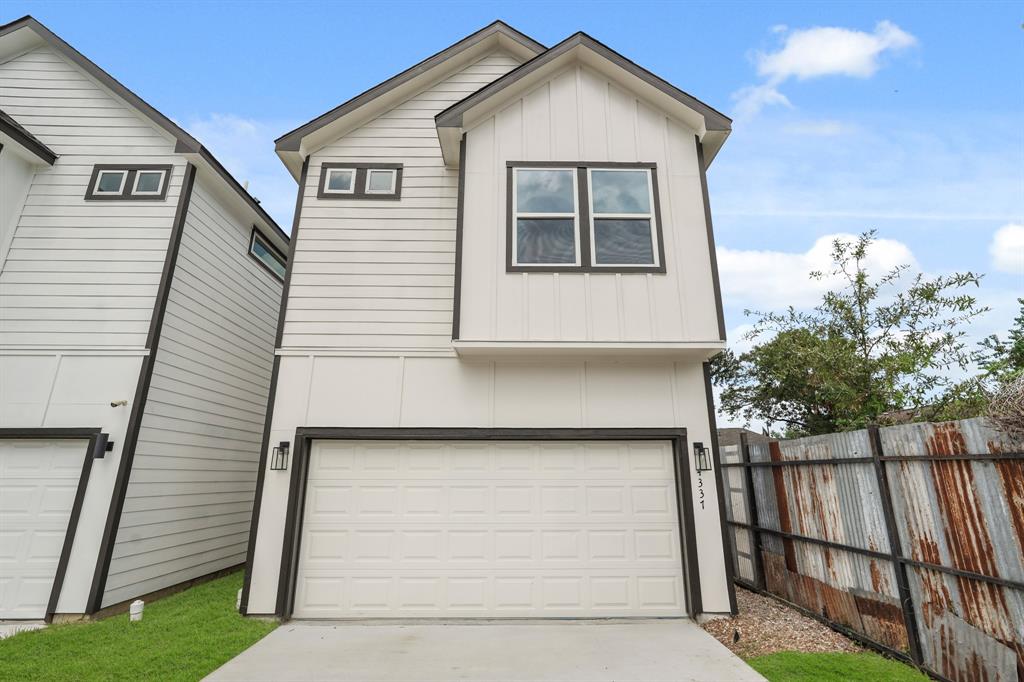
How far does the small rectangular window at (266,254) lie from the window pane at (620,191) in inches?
233

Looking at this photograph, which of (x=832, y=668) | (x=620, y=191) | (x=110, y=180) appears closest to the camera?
(x=832, y=668)

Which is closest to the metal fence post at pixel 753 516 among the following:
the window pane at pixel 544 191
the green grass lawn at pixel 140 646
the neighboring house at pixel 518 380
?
the neighboring house at pixel 518 380

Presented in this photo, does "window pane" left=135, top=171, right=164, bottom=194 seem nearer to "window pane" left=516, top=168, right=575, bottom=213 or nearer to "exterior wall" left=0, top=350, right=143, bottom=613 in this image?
"exterior wall" left=0, top=350, right=143, bottom=613

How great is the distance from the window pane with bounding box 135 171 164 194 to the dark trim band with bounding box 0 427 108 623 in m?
3.52

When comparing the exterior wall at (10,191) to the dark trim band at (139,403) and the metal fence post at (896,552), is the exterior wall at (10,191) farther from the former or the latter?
the metal fence post at (896,552)

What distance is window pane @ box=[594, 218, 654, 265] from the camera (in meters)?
6.02

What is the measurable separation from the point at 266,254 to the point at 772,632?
9974 millimetres

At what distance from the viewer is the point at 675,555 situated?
5.55 m

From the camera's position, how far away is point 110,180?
22.7ft

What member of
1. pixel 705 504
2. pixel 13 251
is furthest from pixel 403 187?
pixel 705 504

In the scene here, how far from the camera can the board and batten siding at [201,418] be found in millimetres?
6035

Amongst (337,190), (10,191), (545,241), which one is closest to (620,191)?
(545,241)

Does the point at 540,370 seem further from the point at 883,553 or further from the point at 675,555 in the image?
the point at 883,553

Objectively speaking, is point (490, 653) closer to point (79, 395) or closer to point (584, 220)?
point (584, 220)
